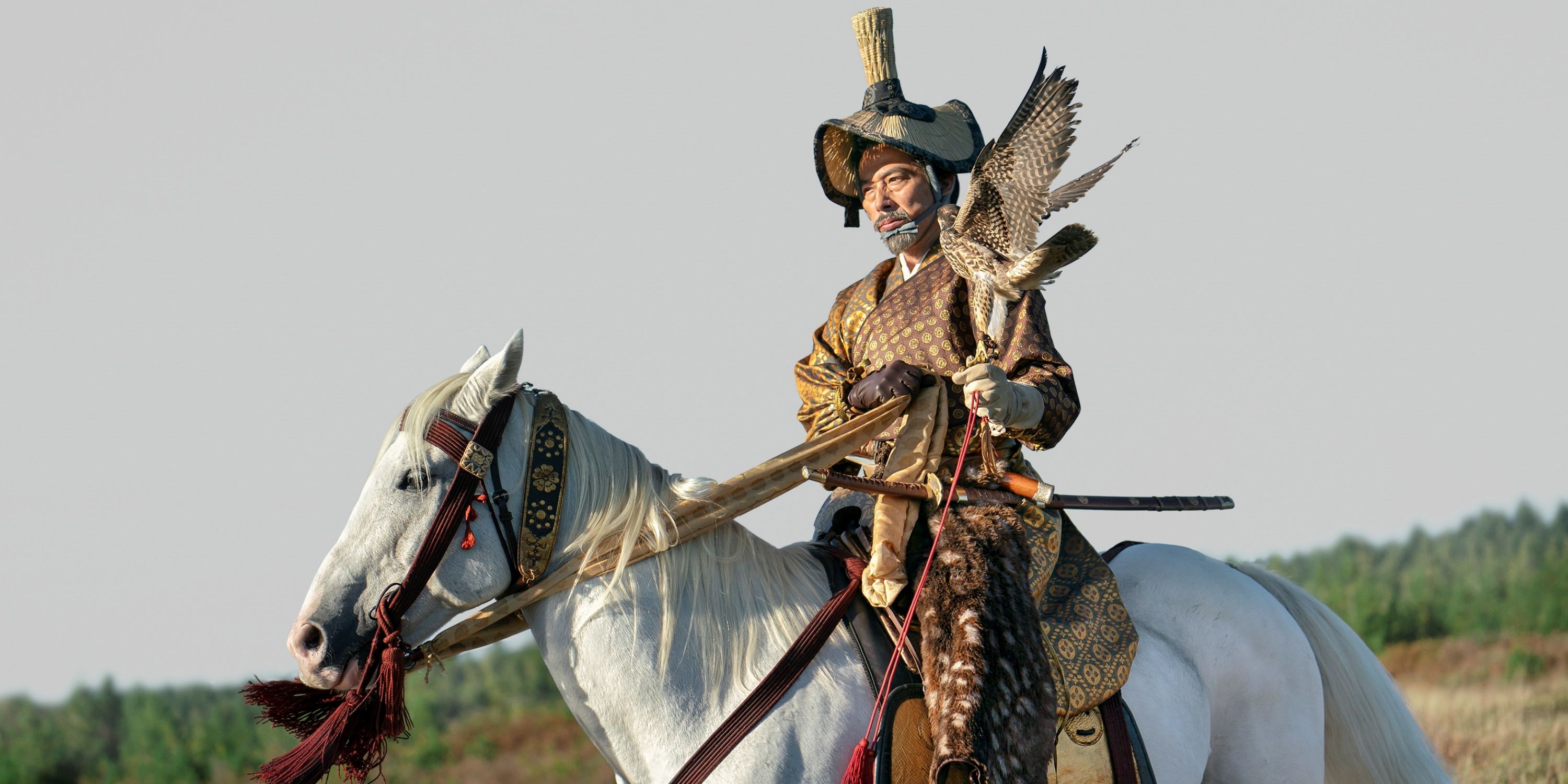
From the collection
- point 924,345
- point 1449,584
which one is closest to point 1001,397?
point 924,345

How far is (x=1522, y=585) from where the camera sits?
1714 cm

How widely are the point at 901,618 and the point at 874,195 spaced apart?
5.23ft

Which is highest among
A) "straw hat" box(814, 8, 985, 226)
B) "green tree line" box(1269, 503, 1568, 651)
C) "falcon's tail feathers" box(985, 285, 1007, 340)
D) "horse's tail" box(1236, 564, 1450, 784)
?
"straw hat" box(814, 8, 985, 226)

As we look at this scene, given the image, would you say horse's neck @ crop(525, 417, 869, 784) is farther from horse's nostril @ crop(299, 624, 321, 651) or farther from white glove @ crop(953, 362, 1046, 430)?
white glove @ crop(953, 362, 1046, 430)

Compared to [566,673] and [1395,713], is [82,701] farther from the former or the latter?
[1395,713]

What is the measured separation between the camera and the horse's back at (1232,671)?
449cm

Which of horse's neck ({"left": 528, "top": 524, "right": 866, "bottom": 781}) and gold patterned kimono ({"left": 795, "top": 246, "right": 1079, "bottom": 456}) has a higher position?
gold patterned kimono ({"left": 795, "top": 246, "right": 1079, "bottom": 456})

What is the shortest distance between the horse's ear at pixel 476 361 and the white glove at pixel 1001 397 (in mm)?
1472

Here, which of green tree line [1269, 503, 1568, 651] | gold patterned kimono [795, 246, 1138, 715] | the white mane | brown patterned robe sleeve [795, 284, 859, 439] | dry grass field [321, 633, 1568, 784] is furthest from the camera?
green tree line [1269, 503, 1568, 651]

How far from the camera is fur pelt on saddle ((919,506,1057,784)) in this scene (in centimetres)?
367

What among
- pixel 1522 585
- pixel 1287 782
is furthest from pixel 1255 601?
pixel 1522 585

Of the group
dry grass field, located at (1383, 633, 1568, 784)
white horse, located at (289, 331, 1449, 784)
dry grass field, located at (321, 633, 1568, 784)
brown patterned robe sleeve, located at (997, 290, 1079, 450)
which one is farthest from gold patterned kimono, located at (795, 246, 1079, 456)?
dry grass field, located at (321, 633, 1568, 784)

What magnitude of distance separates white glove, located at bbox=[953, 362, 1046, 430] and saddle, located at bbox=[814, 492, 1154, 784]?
0.51 m

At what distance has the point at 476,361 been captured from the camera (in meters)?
4.03
